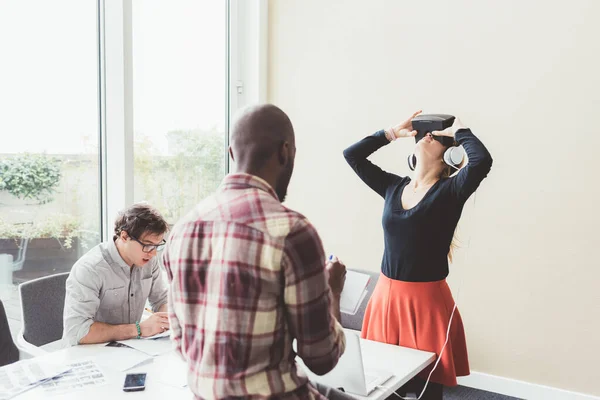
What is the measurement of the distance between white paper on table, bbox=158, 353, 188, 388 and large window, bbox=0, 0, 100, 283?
3.51ft

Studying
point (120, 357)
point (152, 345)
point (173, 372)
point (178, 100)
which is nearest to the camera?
point (173, 372)

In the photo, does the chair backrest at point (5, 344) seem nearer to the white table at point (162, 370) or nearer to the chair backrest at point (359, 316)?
the white table at point (162, 370)

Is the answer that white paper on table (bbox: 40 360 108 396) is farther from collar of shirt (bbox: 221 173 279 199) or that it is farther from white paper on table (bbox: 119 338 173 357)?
collar of shirt (bbox: 221 173 279 199)

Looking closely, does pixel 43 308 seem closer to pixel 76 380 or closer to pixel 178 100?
pixel 76 380

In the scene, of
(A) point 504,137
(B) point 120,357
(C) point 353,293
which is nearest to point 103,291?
(B) point 120,357

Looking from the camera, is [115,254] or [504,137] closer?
[115,254]

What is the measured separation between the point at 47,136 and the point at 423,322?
192 centimetres

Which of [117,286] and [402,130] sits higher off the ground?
[402,130]

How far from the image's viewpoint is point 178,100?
132 inches

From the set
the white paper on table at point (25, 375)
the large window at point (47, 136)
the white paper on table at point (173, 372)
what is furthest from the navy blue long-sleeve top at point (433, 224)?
the large window at point (47, 136)

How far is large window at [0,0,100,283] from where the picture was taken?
8.00 ft

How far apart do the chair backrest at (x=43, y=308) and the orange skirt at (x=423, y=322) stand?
4.44 ft

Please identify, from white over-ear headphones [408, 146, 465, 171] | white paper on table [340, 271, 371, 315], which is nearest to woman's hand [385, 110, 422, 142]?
white over-ear headphones [408, 146, 465, 171]

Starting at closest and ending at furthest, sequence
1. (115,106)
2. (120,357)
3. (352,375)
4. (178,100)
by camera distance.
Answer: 1. (352,375)
2. (120,357)
3. (115,106)
4. (178,100)
